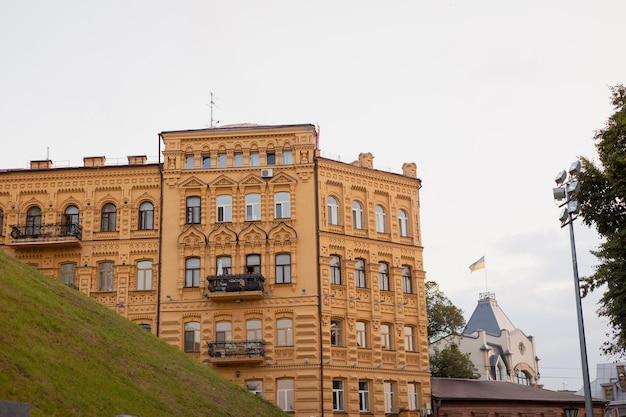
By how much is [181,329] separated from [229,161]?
1066 cm

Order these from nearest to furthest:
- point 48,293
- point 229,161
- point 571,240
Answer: point 571,240 → point 48,293 → point 229,161

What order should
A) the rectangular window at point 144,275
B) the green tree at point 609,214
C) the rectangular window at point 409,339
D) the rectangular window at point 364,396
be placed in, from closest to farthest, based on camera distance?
the green tree at point 609,214 → the rectangular window at point 364,396 → the rectangular window at point 144,275 → the rectangular window at point 409,339

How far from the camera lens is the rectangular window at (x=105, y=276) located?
5097 centimetres

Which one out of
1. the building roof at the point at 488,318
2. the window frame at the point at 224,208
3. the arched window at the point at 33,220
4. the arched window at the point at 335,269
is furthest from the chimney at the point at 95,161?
the building roof at the point at 488,318

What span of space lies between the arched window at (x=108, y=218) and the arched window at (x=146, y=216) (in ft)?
5.47

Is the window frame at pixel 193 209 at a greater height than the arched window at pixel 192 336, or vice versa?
the window frame at pixel 193 209

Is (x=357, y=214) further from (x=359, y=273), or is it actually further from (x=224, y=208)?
(x=224, y=208)

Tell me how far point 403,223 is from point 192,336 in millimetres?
15460

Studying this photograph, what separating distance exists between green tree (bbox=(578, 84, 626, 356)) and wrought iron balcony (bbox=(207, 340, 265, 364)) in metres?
19.6

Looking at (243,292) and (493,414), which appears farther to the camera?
(493,414)

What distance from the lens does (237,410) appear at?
31266 millimetres

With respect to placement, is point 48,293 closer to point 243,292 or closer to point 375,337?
point 243,292

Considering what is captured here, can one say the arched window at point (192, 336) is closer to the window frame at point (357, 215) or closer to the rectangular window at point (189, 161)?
the rectangular window at point (189, 161)

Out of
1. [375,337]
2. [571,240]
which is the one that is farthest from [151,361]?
[375,337]
